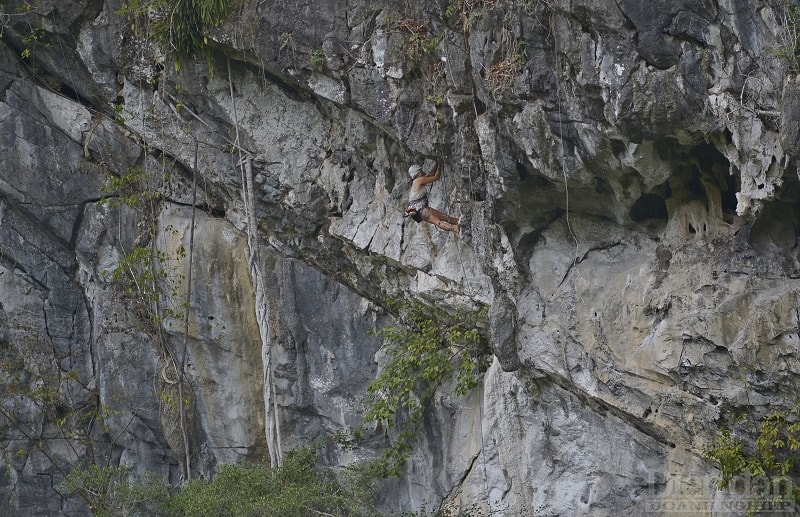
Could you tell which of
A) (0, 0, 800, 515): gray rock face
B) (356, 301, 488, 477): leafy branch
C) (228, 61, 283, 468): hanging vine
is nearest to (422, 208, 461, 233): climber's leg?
(0, 0, 800, 515): gray rock face

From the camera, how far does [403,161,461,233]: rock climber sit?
10133 millimetres

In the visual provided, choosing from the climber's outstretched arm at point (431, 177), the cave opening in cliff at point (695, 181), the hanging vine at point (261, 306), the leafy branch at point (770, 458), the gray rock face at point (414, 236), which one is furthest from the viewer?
the hanging vine at point (261, 306)

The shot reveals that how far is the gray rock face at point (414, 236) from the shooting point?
8172mm

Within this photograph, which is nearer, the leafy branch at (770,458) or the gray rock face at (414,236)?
the leafy branch at (770,458)

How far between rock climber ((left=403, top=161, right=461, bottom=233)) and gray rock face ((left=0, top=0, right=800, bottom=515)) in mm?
177

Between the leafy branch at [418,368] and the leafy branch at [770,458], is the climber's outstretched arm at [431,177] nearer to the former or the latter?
the leafy branch at [418,368]

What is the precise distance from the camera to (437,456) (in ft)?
34.9

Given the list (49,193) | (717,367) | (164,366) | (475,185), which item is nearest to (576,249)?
(475,185)

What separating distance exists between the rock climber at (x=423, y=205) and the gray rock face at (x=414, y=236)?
177 millimetres

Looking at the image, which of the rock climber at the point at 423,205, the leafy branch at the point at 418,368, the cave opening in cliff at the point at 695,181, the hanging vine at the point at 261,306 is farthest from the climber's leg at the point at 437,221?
the hanging vine at the point at 261,306

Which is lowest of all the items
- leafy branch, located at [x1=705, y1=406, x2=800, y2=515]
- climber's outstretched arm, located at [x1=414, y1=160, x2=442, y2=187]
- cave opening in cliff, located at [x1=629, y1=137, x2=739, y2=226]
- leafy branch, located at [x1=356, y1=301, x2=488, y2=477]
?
leafy branch, located at [x1=705, y1=406, x2=800, y2=515]

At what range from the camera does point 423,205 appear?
10172 millimetres

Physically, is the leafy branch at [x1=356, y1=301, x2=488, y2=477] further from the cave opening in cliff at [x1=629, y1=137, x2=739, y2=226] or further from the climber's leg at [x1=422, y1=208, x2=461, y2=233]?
the cave opening in cliff at [x1=629, y1=137, x2=739, y2=226]

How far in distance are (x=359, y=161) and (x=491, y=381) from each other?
2.69 meters
